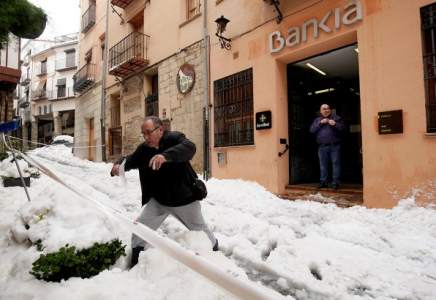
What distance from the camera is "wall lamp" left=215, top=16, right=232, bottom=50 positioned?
6.92 m

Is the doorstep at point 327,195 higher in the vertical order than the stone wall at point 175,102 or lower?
lower

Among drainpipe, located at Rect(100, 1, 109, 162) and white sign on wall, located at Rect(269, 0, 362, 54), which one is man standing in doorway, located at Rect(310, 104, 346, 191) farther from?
drainpipe, located at Rect(100, 1, 109, 162)

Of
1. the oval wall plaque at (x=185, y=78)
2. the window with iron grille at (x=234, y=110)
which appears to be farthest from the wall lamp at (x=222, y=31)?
the oval wall plaque at (x=185, y=78)

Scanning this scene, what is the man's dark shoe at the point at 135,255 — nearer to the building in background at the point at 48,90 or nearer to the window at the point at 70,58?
the building in background at the point at 48,90

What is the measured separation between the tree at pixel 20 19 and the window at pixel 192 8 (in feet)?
17.8

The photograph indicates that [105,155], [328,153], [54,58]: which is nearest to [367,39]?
[328,153]

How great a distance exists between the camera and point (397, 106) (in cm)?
427

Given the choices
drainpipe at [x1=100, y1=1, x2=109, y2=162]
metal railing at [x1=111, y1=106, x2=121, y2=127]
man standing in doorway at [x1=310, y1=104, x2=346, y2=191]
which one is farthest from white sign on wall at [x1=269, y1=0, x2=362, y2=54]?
drainpipe at [x1=100, y1=1, x2=109, y2=162]

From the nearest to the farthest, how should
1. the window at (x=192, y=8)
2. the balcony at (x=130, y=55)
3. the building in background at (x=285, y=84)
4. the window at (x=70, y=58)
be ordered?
1. the building in background at (x=285, y=84)
2. the window at (x=192, y=8)
3. the balcony at (x=130, y=55)
4. the window at (x=70, y=58)

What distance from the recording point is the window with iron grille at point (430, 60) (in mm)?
3992

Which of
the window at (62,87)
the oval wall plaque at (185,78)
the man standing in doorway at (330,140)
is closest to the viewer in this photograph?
the man standing in doorway at (330,140)

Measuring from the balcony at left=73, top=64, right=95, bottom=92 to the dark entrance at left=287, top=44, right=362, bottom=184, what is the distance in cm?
1307

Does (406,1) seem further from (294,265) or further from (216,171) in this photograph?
(216,171)

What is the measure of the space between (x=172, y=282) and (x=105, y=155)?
12809 millimetres
